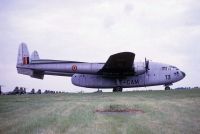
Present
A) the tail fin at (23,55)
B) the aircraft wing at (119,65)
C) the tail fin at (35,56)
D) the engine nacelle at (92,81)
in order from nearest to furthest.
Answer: the aircraft wing at (119,65) < the engine nacelle at (92,81) < the tail fin at (23,55) < the tail fin at (35,56)

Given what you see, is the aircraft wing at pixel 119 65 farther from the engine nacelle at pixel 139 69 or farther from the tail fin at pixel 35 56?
the tail fin at pixel 35 56

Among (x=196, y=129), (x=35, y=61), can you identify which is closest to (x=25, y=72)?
(x=35, y=61)

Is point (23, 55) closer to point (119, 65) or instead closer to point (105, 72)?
point (105, 72)

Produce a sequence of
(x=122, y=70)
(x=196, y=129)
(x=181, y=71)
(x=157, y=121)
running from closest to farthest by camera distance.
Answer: (x=196, y=129) < (x=157, y=121) < (x=122, y=70) < (x=181, y=71)

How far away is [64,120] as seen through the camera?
486 inches

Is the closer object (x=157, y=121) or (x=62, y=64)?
(x=157, y=121)

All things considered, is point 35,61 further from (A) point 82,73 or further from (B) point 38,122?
(B) point 38,122

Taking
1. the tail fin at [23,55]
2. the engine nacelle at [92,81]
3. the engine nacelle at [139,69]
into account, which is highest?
the tail fin at [23,55]

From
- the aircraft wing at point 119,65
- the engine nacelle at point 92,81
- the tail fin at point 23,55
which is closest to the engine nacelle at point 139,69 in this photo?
the aircraft wing at point 119,65

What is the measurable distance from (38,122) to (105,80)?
27.7m

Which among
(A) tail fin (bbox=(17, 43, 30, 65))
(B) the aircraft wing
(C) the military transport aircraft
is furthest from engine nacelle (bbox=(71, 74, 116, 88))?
(A) tail fin (bbox=(17, 43, 30, 65))

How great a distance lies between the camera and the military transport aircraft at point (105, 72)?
37.6 meters

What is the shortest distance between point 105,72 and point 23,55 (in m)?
11.3

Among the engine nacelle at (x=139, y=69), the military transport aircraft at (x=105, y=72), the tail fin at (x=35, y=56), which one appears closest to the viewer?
the engine nacelle at (x=139, y=69)
